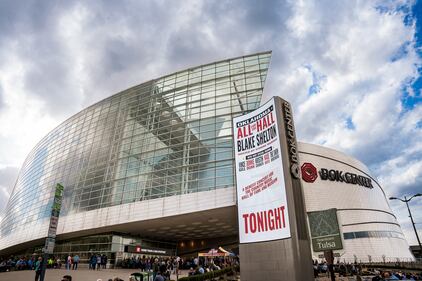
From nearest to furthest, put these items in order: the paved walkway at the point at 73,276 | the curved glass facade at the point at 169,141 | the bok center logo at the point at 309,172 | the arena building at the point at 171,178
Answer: the paved walkway at the point at 73,276, the arena building at the point at 171,178, the curved glass facade at the point at 169,141, the bok center logo at the point at 309,172

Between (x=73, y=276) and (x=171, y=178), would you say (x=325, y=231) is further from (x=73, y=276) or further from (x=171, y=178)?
(x=171, y=178)

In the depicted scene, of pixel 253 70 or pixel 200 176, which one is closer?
pixel 200 176

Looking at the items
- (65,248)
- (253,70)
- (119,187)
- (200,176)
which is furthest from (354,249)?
(65,248)

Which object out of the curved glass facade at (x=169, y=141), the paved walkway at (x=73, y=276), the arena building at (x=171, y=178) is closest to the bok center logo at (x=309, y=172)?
the arena building at (x=171, y=178)

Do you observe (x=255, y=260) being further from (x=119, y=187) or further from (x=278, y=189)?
(x=119, y=187)

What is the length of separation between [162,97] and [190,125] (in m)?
9.25

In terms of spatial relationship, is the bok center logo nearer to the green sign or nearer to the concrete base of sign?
the concrete base of sign

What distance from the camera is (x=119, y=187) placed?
40938mm

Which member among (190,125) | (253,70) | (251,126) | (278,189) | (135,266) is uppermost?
(253,70)

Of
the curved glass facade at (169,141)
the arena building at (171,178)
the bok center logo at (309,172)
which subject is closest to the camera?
the arena building at (171,178)

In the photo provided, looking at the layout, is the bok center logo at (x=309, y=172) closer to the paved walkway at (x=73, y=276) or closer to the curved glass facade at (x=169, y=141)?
the curved glass facade at (x=169, y=141)

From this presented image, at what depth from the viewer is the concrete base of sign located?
16703mm

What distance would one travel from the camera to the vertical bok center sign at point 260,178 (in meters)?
18.7

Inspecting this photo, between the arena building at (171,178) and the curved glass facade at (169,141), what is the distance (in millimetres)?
159
